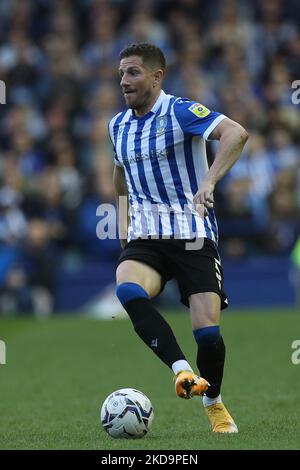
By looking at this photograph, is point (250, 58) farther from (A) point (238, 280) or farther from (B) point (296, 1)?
(A) point (238, 280)

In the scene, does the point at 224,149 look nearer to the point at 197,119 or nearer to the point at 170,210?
the point at 197,119

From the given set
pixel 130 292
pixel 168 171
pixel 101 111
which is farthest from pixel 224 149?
pixel 101 111

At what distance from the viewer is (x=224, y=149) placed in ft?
19.9

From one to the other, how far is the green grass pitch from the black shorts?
81cm

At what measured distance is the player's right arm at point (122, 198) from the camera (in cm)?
680

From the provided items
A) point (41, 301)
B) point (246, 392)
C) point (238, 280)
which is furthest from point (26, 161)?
point (246, 392)

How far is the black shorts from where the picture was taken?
245 inches

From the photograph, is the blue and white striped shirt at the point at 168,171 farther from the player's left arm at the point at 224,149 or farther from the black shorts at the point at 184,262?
the player's left arm at the point at 224,149

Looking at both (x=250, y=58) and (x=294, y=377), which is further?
(x=250, y=58)

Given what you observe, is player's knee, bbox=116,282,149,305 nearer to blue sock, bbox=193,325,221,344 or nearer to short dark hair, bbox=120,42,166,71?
blue sock, bbox=193,325,221,344

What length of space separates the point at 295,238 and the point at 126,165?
8940 mm

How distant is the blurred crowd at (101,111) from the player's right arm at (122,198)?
6962mm

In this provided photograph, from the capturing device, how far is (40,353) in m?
11.0

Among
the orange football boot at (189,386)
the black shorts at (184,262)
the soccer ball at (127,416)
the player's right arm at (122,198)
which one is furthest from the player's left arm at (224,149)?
the soccer ball at (127,416)
